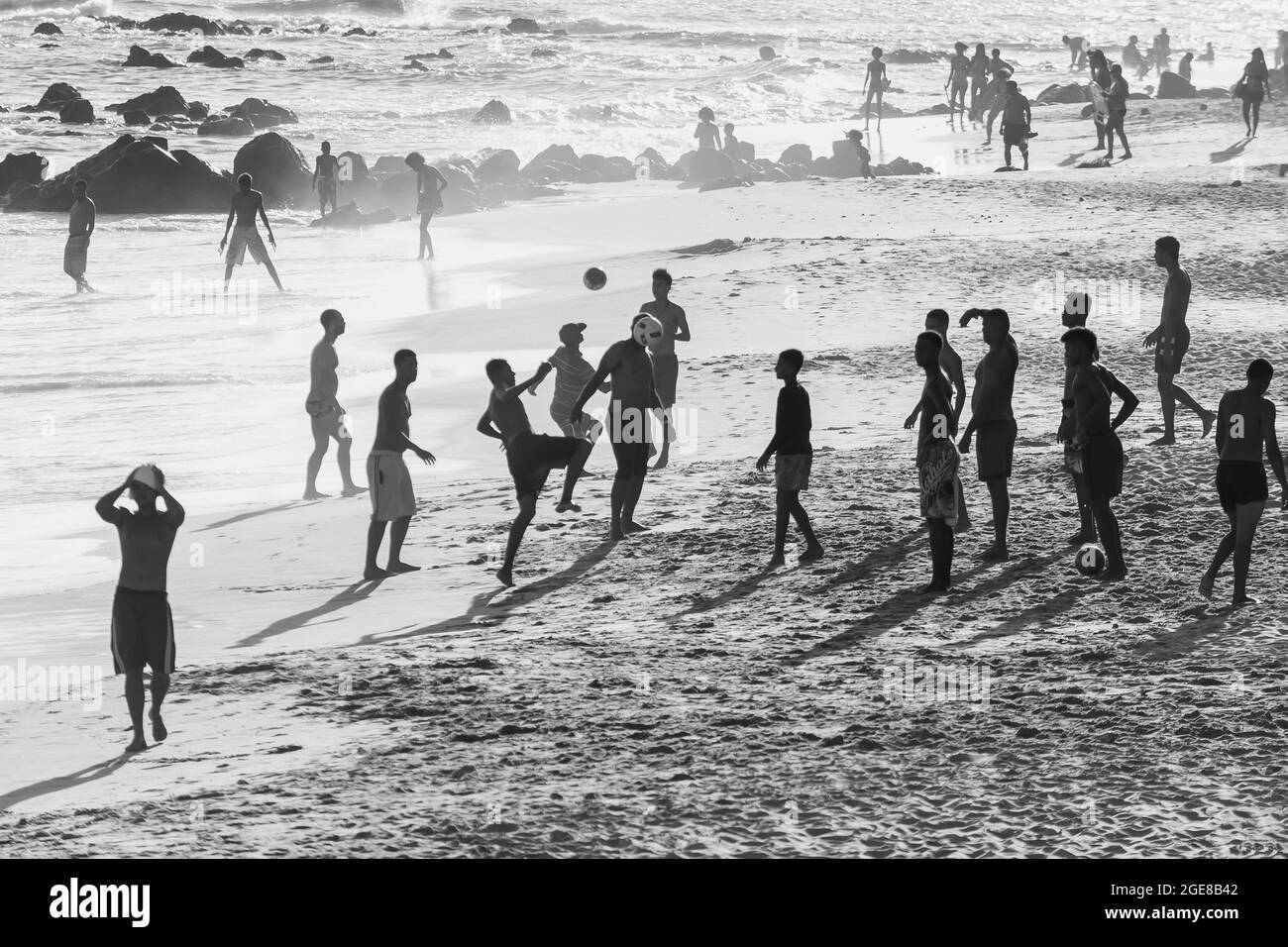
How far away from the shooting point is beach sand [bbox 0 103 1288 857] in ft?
19.7

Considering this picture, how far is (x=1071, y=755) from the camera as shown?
21.2 ft

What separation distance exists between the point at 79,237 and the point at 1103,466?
15.4 m

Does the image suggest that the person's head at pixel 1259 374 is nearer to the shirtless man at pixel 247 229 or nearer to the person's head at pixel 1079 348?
the person's head at pixel 1079 348

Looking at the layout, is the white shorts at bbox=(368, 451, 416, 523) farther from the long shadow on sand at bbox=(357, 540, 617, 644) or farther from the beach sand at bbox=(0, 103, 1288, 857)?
the long shadow on sand at bbox=(357, 540, 617, 644)

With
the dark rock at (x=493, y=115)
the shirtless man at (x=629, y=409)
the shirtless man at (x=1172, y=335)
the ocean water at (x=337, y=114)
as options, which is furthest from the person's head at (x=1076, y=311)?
the dark rock at (x=493, y=115)

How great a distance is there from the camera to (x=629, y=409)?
10008 millimetres

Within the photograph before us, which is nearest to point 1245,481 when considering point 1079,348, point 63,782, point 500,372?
point 1079,348

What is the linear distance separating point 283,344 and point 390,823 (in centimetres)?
1160

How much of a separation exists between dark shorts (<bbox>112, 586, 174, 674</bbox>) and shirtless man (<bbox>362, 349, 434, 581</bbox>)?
8.65ft

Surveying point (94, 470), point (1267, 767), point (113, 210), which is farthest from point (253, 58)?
point (1267, 767)

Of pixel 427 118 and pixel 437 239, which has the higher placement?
pixel 427 118

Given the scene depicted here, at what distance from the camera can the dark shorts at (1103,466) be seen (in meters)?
8.52

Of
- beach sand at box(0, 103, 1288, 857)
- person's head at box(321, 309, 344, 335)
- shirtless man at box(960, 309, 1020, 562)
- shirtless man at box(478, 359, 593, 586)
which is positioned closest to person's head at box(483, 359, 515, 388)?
shirtless man at box(478, 359, 593, 586)
